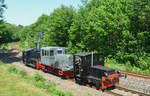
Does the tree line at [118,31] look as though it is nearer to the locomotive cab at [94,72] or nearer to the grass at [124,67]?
the grass at [124,67]

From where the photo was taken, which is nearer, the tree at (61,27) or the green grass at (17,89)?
the green grass at (17,89)

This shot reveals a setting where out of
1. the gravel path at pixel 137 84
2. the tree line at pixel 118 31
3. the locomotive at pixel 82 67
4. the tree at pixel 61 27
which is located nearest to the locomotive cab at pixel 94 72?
the locomotive at pixel 82 67

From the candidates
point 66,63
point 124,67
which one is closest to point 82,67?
point 66,63

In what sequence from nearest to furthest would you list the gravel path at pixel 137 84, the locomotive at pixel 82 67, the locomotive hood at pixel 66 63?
the locomotive at pixel 82 67 → the gravel path at pixel 137 84 → the locomotive hood at pixel 66 63

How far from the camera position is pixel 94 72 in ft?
60.7

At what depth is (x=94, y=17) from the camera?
1312 inches

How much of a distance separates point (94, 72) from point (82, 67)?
4.23ft

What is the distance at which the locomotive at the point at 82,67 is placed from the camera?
17.8m

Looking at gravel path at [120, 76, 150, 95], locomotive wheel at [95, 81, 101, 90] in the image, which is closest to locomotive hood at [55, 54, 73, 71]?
locomotive wheel at [95, 81, 101, 90]

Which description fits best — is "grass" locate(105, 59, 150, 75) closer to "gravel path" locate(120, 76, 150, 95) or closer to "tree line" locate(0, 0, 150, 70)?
"tree line" locate(0, 0, 150, 70)

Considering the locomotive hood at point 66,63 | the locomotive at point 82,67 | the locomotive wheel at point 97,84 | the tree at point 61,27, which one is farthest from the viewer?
the tree at point 61,27

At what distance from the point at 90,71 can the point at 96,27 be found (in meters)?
13.3

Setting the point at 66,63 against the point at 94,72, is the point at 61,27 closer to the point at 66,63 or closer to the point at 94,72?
the point at 66,63

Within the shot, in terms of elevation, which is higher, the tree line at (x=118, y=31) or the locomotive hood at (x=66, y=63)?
the tree line at (x=118, y=31)
